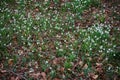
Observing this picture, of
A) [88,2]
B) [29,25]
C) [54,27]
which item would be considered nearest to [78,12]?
[88,2]

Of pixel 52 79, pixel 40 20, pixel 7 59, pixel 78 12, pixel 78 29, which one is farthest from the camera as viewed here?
pixel 78 12

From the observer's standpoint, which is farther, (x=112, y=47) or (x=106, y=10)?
(x=106, y=10)

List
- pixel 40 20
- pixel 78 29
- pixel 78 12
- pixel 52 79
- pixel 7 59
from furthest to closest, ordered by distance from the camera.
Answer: pixel 78 12 < pixel 40 20 < pixel 78 29 < pixel 7 59 < pixel 52 79

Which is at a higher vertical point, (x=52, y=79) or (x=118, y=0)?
(x=118, y=0)

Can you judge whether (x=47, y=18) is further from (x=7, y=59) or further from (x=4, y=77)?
(x=4, y=77)

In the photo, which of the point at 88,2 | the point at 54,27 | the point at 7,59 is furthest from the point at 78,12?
the point at 7,59

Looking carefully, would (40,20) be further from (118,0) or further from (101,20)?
(118,0)
